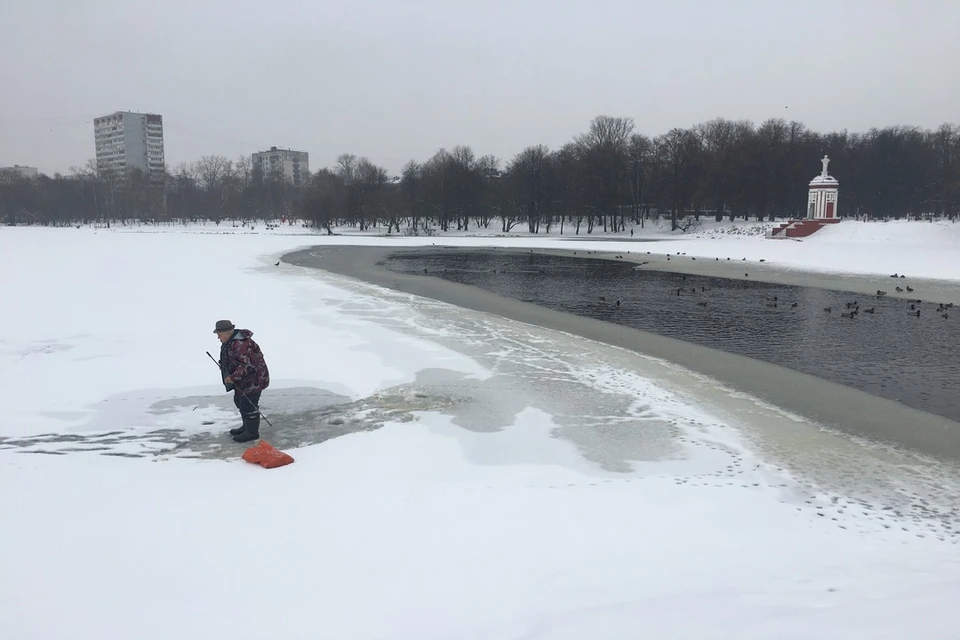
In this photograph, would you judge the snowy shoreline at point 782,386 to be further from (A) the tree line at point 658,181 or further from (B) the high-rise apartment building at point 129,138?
(B) the high-rise apartment building at point 129,138

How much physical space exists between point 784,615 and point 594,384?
682cm

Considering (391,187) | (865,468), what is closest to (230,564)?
(865,468)

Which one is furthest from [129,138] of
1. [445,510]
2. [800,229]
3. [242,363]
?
[445,510]

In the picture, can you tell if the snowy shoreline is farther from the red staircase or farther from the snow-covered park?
the red staircase

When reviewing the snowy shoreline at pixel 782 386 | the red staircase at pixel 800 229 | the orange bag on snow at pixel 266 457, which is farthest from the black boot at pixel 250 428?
the red staircase at pixel 800 229

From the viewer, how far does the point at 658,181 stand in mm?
83750

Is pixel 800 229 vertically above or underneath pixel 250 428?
above

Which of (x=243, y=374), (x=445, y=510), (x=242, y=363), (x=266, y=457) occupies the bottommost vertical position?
(x=445, y=510)

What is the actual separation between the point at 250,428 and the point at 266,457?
100 centimetres

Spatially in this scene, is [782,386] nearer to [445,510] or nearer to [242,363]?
[445,510]

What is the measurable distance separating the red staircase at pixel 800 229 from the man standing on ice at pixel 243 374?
58326mm

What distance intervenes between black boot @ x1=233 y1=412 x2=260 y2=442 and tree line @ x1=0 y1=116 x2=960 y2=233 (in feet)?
251

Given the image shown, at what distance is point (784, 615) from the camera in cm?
447

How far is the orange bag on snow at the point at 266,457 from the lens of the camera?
23.2ft
